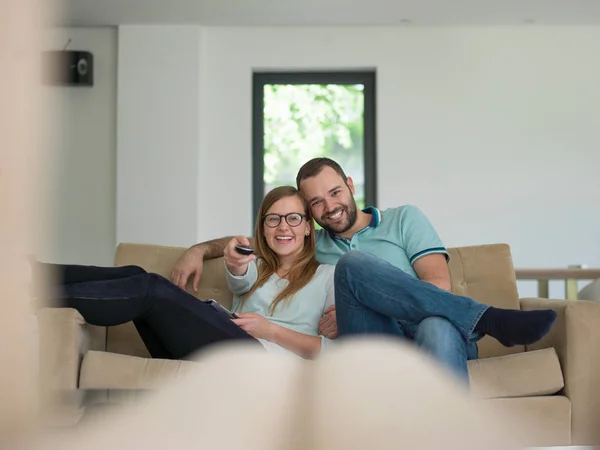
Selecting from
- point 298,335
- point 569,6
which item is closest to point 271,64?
point 569,6

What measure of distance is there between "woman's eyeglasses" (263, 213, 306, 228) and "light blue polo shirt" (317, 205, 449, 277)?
20 centimetres

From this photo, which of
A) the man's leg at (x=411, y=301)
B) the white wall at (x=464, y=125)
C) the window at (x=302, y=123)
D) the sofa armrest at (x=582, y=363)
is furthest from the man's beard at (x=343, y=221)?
the window at (x=302, y=123)

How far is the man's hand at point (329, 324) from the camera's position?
2205 mm

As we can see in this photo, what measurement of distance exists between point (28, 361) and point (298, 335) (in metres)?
1.71

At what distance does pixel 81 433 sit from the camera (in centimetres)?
61

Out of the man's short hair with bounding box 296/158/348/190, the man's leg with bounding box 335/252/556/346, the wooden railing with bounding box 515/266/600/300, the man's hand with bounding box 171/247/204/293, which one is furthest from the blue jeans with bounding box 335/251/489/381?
the wooden railing with bounding box 515/266/600/300

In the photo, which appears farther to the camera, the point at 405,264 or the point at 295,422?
the point at 405,264

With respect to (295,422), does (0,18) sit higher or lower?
higher

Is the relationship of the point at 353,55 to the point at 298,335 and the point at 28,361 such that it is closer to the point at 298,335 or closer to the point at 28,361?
the point at 298,335

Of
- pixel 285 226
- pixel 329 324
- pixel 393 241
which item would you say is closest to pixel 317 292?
pixel 329 324

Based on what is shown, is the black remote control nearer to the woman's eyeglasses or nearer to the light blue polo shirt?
the woman's eyeglasses

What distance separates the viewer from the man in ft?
5.96

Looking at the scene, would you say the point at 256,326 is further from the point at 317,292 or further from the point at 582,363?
the point at 582,363

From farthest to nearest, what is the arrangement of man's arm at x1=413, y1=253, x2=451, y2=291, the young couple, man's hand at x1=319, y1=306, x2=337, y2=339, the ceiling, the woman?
the ceiling < man's arm at x1=413, y1=253, x2=451, y2=291 < man's hand at x1=319, y1=306, x2=337, y2=339 < the woman < the young couple
